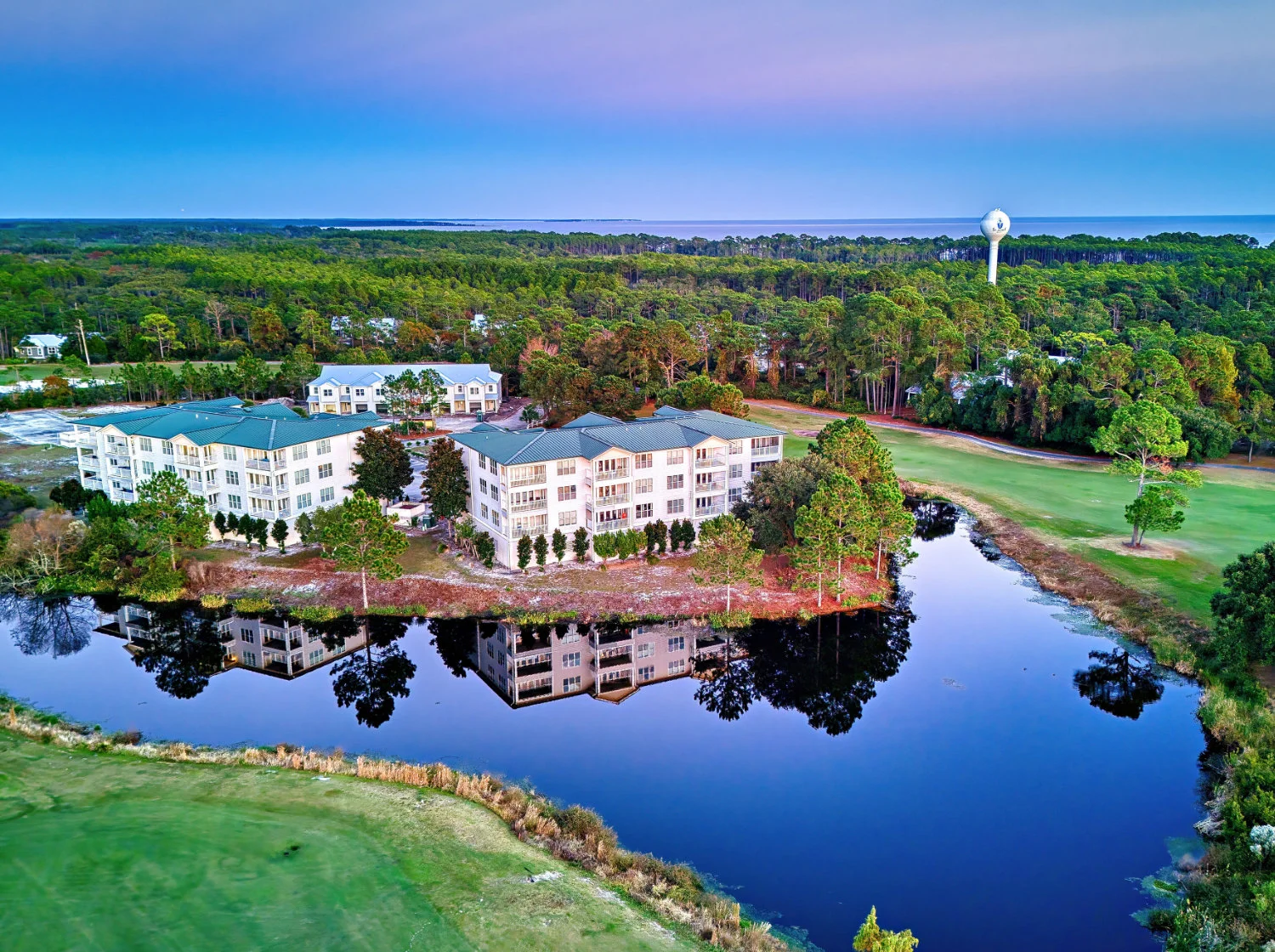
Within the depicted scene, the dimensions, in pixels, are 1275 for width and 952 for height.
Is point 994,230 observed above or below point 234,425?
above

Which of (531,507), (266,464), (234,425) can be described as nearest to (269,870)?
(531,507)

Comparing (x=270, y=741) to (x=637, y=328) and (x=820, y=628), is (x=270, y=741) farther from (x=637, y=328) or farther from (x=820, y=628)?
(x=637, y=328)

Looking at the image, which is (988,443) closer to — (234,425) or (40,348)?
(234,425)

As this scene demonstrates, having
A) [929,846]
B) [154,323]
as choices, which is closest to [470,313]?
[154,323]

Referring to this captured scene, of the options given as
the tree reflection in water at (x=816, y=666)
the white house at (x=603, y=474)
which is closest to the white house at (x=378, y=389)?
the white house at (x=603, y=474)

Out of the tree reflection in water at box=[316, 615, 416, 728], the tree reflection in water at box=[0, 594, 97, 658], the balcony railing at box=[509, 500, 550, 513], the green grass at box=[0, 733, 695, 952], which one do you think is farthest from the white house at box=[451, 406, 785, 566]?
the green grass at box=[0, 733, 695, 952]

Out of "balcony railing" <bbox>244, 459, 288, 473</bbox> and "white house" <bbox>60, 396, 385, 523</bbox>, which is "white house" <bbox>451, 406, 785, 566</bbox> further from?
"balcony railing" <bbox>244, 459, 288, 473</bbox>
